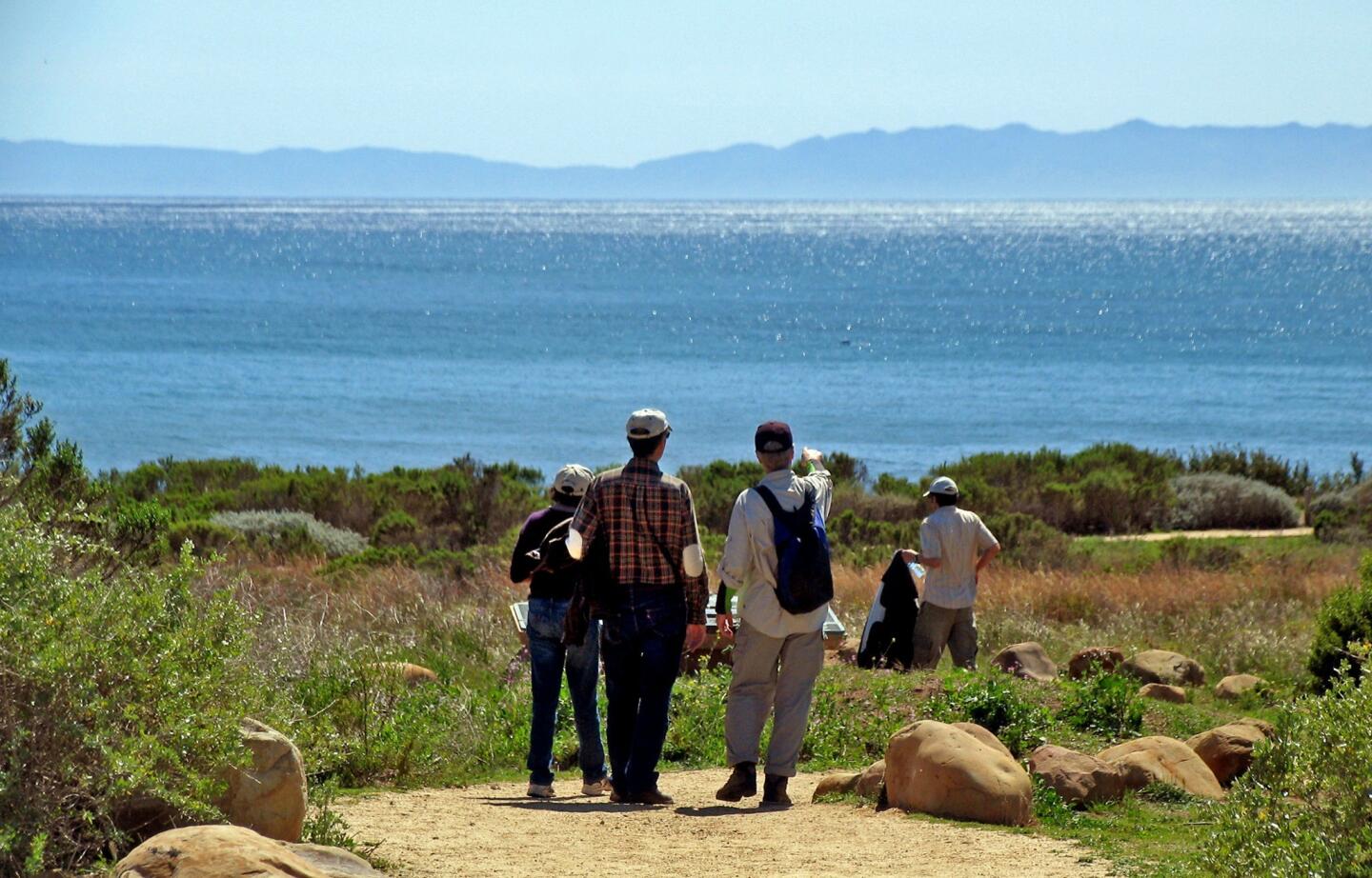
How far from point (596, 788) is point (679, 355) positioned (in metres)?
58.5

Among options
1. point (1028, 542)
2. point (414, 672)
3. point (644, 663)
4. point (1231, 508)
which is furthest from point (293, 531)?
point (1231, 508)

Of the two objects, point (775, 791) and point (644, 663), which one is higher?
point (644, 663)

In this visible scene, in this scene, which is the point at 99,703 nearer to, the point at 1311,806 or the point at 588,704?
the point at 588,704

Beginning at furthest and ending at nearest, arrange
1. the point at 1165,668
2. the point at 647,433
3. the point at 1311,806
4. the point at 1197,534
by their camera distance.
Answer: the point at 1197,534 < the point at 1165,668 < the point at 647,433 < the point at 1311,806

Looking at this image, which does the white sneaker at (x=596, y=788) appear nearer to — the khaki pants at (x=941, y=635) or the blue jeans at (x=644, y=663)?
the blue jeans at (x=644, y=663)

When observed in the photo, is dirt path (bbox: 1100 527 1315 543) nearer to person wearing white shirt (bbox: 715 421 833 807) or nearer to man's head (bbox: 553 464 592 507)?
person wearing white shirt (bbox: 715 421 833 807)

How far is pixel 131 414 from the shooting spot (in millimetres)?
48156

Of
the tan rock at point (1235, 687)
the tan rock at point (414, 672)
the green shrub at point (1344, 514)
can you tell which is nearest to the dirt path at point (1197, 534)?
the green shrub at point (1344, 514)

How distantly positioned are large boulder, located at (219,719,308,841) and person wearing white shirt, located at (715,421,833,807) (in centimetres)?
236

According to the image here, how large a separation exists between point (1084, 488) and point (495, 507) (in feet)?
30.8

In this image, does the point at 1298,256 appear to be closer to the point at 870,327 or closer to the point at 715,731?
the point at 870,327

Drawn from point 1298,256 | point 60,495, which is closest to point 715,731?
point 60,495

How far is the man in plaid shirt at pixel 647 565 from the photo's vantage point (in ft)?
24.4

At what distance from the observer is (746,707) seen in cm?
782
